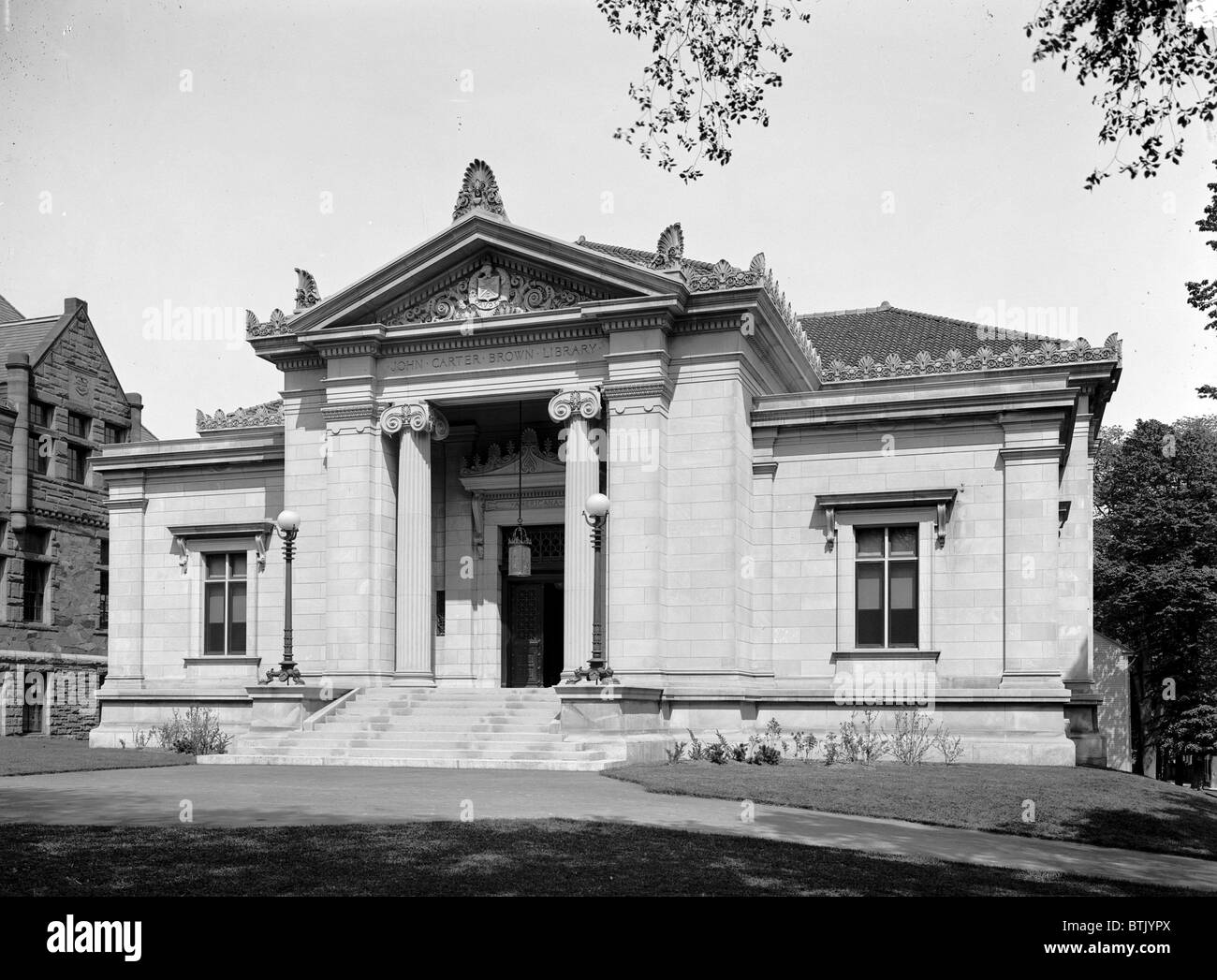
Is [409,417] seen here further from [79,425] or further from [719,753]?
[79,425]

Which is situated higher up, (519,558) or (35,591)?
(519,558)

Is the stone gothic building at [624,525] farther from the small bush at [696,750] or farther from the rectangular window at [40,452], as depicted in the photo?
the rectangular window at [40,452]

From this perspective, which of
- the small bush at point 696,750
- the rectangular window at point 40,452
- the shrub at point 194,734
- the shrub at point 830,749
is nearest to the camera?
the shrub at point 830,749

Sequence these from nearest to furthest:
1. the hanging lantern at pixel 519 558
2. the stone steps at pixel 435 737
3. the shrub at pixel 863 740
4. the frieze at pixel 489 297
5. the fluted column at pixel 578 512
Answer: the stone steps at pixel 435 737 → the shrub at pixel 863 740 → the fluted column at pixel 578 512 → the frieze at pixel 489 297 → the hanging lantern at pixel 519 558

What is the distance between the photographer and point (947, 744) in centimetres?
2723

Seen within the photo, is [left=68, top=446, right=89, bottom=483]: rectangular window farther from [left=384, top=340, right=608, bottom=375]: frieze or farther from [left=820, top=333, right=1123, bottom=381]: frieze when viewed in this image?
[left=820, top=333, right=1123, bottom=381]: frieze

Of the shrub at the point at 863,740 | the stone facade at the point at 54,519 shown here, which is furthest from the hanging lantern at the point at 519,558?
the stone facade at the point at 54,519

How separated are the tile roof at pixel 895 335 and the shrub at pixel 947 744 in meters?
16.2

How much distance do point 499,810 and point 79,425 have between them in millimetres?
42937

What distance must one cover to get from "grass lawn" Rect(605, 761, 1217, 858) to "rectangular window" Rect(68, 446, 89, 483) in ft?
120

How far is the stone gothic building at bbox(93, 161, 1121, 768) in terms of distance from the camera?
27.8 metres

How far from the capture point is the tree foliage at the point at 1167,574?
5419 centimetres

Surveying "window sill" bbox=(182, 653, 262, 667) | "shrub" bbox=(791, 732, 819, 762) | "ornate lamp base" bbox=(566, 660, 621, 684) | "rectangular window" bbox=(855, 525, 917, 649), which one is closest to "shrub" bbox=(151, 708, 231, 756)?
"window sill" bbox=(182, 653, 262, 667)

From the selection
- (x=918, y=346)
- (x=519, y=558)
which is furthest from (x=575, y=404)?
(x=918, y=346)
